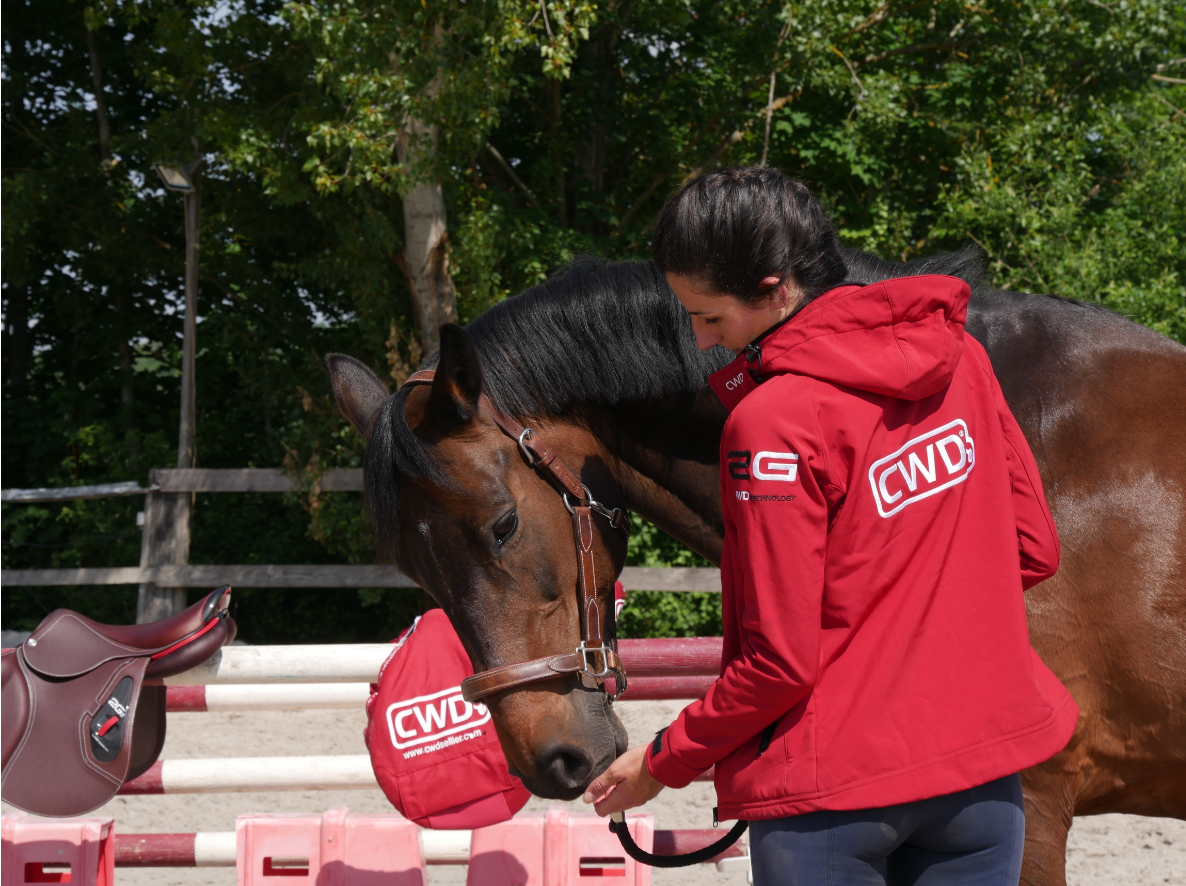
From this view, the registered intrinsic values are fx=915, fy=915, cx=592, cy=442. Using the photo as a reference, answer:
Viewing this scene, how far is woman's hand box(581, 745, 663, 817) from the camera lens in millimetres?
1291

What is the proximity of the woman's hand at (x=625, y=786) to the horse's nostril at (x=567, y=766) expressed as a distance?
335mm

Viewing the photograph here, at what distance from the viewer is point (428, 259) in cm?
725

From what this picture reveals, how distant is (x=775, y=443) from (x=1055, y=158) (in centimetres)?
795

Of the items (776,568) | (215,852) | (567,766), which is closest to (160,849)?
Result: (215,852)

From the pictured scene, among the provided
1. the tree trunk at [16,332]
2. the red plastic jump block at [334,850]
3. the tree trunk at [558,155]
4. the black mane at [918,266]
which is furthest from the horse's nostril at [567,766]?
the tree trunk at [16,332]

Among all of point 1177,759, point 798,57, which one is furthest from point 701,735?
point 798,57

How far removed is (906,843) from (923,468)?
0.51 m

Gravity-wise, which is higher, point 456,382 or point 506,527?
point 456,382

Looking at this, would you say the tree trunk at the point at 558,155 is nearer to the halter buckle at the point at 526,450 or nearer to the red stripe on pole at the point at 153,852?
the red stripe on pole at the point at 153,852

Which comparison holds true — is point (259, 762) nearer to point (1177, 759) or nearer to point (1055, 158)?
point (1177, 759)

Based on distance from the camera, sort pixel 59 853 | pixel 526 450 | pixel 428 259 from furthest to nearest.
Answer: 1. pixel 428 259
2. pixel 59 853
3. pixel 526 450

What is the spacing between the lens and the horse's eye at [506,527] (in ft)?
5.76

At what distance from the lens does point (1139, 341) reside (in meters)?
2.00

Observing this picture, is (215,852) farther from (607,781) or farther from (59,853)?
(607,781)
